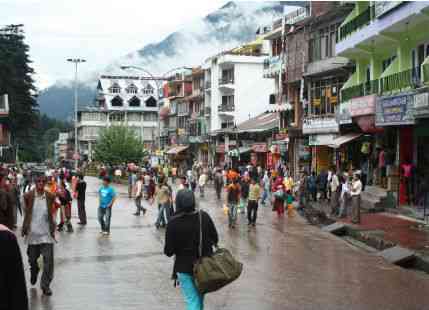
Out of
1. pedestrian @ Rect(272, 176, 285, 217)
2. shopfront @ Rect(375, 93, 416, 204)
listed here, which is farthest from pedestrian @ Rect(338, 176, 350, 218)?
shopfront @ Rect(375, 93, 416, 204)

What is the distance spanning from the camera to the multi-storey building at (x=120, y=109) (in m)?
134

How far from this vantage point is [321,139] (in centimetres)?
4091

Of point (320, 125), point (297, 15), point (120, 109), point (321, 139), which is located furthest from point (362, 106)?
point (120, 109)

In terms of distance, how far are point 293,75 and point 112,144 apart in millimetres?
35589

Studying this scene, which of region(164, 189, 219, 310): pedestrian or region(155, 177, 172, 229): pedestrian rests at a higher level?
region(164, 189, 219, 310): pedestrian

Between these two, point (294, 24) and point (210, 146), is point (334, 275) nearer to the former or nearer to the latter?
point (294, 24)

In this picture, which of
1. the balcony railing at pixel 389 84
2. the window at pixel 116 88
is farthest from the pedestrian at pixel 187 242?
the window at pixel 116 88

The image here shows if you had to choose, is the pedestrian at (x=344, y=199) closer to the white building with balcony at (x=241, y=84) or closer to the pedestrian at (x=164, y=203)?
the pedestrian at (x=164, y=203)

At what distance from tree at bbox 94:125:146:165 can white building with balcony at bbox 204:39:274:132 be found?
30.1 ft

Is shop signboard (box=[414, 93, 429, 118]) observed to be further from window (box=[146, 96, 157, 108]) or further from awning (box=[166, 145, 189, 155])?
window (box=[146, 96, 157, 108])

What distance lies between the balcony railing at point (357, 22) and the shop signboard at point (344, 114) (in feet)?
10.6

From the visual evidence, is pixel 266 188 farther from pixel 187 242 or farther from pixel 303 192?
pixel 187 242

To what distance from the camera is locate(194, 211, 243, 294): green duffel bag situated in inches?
288

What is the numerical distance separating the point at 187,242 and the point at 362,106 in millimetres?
24024
